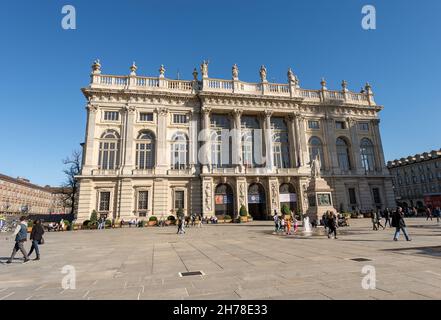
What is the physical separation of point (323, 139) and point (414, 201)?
4612cm

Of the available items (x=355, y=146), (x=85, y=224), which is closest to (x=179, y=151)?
(x=85, y=224)

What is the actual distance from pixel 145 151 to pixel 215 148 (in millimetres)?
9957

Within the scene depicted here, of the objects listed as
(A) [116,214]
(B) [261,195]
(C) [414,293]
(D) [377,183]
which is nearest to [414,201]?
(D) [377,183]

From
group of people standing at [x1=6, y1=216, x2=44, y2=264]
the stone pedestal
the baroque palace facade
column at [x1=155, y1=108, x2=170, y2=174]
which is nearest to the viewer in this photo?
group of people standing at [x1=6, y1=216, x2=44, y2=264]

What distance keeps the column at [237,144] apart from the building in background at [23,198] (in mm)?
57554

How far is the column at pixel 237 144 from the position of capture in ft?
120

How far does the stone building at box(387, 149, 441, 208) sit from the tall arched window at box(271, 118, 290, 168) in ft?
125

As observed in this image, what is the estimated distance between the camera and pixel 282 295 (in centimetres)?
490

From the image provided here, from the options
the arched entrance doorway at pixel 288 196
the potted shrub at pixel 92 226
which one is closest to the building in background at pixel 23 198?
the potted shrub at pixel 92 226

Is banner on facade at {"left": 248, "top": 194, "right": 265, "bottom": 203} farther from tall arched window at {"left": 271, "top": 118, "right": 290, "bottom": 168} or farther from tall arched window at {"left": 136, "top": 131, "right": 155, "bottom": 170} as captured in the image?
tall arched window at {"left": 136, "top": 131, "right": 155, "bottom": 170}

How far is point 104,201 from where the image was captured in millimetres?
33000

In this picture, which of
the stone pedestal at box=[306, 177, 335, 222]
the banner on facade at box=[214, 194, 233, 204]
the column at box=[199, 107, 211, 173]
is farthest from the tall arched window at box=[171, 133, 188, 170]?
the stone pedestal at box=[306, 177, 335, 222]

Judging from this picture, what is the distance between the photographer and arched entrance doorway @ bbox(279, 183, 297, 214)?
37309mm
